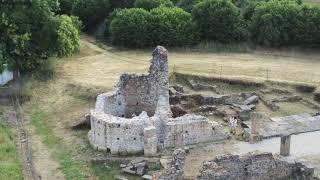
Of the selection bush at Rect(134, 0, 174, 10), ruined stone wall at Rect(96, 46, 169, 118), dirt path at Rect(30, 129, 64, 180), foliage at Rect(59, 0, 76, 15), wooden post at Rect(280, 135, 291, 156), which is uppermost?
bush at Rect(134, 0, 174, 10)

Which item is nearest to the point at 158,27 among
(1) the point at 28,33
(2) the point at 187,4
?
(2) the point at 187,4

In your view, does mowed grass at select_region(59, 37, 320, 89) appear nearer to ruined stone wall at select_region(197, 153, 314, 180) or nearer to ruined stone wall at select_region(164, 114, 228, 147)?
ruined stone wall at select_region(164, 114, 228, 147)

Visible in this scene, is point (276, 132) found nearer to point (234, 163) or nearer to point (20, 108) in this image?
point (234, 163)

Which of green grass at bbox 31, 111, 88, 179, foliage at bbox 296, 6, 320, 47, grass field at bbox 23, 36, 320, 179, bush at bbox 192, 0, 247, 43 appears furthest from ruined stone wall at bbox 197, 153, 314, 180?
bush at bbox 192, 0, 247, 43

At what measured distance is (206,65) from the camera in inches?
1809

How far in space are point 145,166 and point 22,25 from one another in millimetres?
17007

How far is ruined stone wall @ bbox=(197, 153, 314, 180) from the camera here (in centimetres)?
2559

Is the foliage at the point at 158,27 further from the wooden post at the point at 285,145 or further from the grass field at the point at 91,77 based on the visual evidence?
the wooden post at the point at 285,145

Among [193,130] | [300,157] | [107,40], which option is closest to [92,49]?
[107,40]

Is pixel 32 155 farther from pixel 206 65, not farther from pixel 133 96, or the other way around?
pixel 206 65

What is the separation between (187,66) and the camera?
45781 mm

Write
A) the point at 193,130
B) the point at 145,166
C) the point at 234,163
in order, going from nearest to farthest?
the point at 234,163 → the point at 145,166 → the point at 193,130

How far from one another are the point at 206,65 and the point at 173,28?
5569mm

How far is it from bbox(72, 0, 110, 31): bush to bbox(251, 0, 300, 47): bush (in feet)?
49.5
